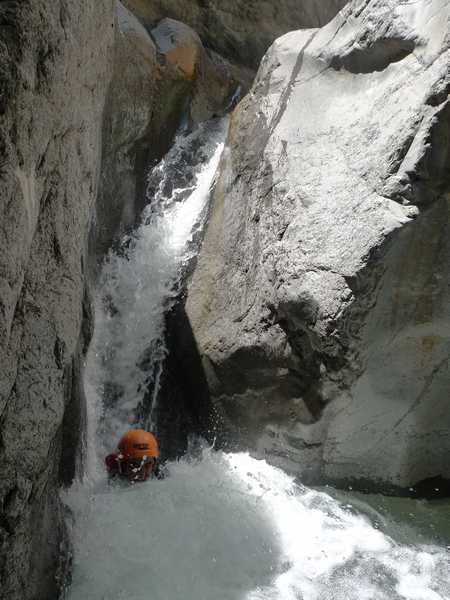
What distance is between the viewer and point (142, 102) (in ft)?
19.6

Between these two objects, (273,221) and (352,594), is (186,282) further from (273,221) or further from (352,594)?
(352,594)

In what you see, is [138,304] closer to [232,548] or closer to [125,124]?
[125,124]

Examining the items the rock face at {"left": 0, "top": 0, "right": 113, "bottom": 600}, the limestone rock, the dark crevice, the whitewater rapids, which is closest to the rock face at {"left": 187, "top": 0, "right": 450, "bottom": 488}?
the dark crevice

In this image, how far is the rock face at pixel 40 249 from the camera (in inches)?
77.9

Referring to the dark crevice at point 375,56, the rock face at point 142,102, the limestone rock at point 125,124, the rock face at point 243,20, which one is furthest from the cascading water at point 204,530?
the rock face at point 243,20

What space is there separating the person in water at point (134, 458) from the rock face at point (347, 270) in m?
0.83

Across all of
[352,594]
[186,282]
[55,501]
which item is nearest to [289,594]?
[352,594]

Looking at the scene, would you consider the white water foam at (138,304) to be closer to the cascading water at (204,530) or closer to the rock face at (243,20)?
the cascading water at (204,530)

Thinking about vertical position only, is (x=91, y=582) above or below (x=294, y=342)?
below

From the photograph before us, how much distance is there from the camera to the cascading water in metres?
3.13

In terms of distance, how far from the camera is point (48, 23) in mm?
2172

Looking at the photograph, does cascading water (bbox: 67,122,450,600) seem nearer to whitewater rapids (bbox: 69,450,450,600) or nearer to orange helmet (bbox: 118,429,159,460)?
whitewater rapids (bbox: 69,450,450,600)

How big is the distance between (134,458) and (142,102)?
3641 mm

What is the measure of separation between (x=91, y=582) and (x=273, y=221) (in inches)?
107
